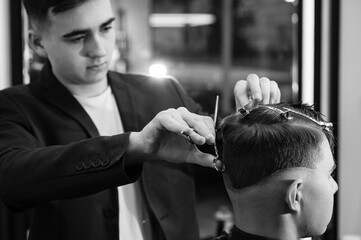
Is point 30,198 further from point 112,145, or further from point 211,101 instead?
point 211,101

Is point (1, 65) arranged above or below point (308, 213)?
above

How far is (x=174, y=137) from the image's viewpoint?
4.59 feet

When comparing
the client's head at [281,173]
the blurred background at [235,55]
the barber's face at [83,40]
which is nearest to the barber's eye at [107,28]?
the barber's face at [83,40]

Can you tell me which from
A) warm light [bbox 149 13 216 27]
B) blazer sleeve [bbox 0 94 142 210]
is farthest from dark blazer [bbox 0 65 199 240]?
warm light [bbox 149 13 216 27]

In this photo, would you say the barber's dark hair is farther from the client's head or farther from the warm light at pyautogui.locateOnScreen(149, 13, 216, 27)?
the warm light at pyautogui.locateOnScreen(149, 13, 216, 27)

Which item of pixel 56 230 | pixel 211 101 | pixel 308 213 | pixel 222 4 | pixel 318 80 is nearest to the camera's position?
pixel 308 213

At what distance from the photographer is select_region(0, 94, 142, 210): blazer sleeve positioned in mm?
1342

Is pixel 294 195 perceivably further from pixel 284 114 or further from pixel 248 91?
pixel 248 91

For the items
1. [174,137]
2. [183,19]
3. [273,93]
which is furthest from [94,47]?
[183,19]

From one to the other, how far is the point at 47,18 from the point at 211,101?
6.62 meters

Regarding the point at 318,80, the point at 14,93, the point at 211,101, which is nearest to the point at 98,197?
the point at 14,93

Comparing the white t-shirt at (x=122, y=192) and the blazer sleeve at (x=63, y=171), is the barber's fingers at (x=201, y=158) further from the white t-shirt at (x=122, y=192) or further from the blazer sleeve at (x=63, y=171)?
the white t-shirt at (x=122, y=192)

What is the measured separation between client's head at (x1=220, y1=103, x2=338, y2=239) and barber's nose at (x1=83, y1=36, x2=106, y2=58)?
51cm

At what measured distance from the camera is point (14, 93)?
1738mm
